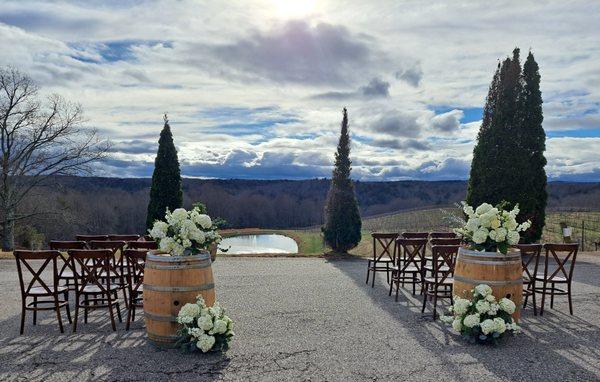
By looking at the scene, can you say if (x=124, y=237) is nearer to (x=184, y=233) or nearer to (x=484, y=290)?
(x=184, y=233)

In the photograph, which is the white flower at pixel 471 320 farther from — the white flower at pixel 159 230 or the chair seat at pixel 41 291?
the chair seat at pixel 41 291

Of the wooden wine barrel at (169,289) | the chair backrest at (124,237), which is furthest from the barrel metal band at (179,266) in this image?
the chair backrest at (124,237)

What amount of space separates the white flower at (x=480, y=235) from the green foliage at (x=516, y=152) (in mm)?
9838

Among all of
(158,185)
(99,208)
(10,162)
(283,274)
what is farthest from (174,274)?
(99,208)

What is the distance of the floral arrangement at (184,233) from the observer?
19.0 feet

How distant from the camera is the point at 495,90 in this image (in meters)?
16.6

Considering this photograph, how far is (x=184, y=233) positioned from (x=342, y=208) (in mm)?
10487

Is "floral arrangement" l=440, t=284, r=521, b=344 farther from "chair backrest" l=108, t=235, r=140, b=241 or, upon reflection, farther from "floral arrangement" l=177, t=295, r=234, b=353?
"chair backrest" l=108, t=235, r=140, b=241

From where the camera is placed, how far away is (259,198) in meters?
85.5

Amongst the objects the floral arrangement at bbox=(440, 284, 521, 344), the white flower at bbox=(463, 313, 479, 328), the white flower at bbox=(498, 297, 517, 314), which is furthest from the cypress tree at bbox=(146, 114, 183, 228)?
the white flower at bbox=(498, 297, 517, 314)

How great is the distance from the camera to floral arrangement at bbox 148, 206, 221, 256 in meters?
5.79

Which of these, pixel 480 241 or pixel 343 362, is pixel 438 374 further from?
pixel 480 241

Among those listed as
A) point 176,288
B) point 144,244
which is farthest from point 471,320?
point 144,244

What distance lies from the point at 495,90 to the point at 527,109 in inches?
50.7
